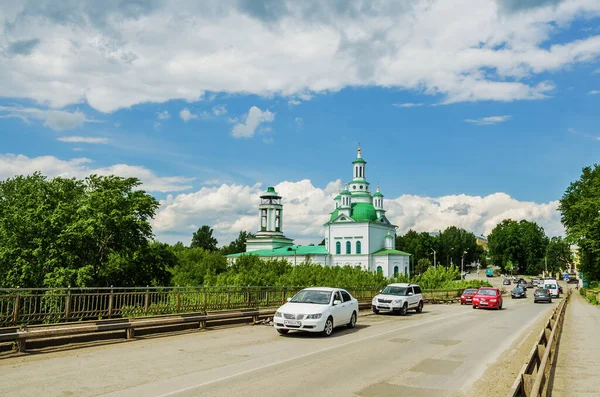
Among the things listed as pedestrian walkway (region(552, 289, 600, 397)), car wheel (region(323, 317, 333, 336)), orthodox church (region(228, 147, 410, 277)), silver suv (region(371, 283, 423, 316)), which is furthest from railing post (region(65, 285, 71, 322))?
orthodox church (region(228, 147, 410, 277))

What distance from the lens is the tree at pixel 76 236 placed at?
111 feet

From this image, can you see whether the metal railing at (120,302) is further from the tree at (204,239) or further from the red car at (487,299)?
the tree at (204,239)

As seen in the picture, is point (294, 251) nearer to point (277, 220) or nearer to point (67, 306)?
point (277, 220)

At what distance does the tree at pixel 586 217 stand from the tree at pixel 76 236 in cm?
4378

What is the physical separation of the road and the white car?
0.40 metres

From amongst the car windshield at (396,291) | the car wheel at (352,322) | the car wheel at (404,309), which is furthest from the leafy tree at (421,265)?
the car wheel at (352,322)

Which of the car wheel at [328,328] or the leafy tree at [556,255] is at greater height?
the leafy tree at [556,255]

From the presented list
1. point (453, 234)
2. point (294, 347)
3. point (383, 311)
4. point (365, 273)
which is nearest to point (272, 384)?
point (294, 347)

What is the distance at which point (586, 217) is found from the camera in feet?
188

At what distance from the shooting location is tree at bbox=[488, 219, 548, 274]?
5477 inches

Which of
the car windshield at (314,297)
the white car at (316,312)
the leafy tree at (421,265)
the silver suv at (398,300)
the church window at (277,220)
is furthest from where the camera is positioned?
the leafy tree at (421,265)

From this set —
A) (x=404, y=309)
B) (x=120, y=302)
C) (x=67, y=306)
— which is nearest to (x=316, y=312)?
(x=120, y=302)

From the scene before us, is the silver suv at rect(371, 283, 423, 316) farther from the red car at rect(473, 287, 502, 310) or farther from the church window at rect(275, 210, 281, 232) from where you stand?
the church window at rect(275, 210, 281, 232)

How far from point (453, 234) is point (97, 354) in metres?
150
